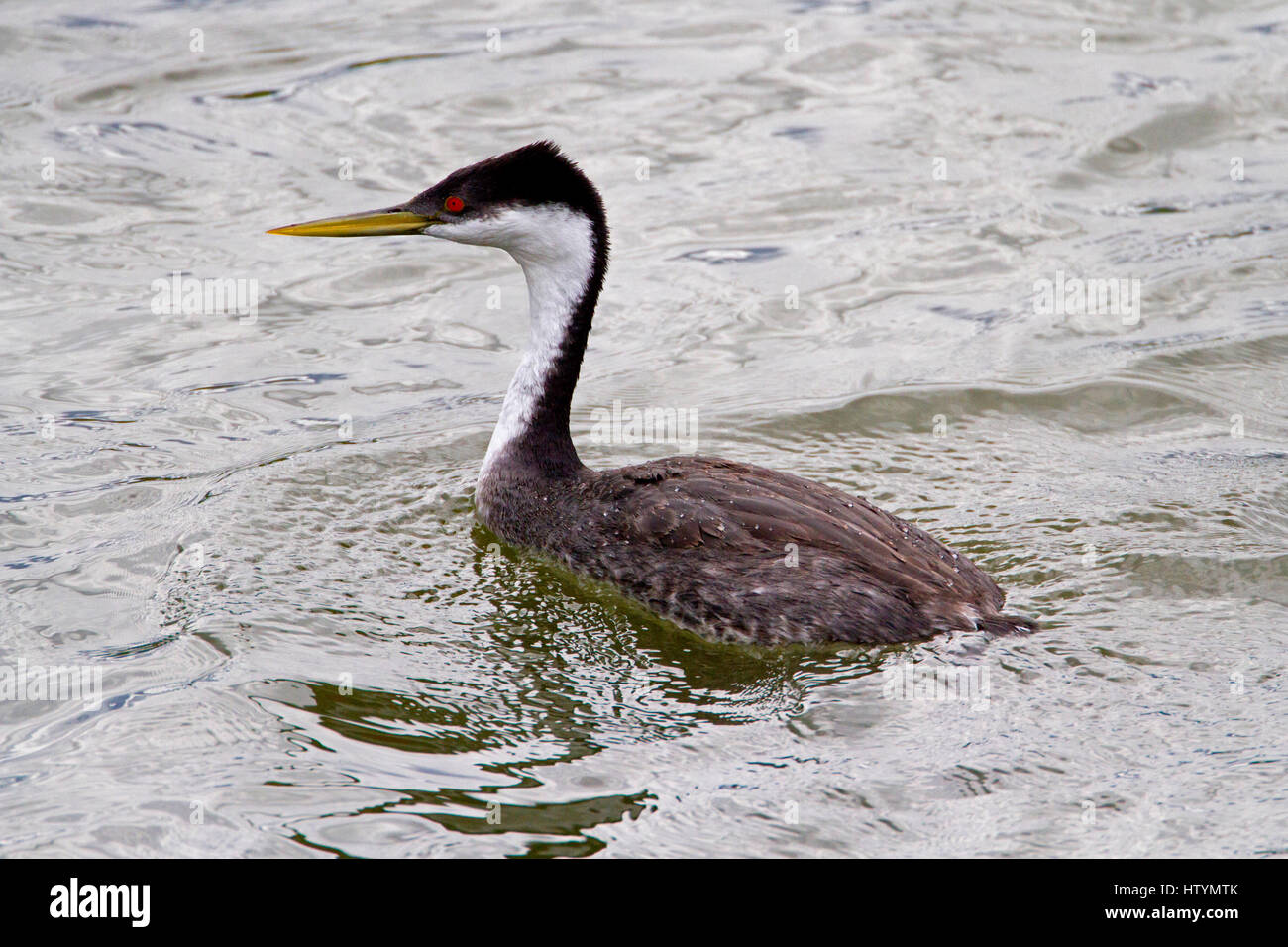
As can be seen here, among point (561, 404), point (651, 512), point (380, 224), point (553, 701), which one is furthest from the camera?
point (561, 404)

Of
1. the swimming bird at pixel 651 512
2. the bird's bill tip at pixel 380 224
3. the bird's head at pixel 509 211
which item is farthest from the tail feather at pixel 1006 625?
the bird's bill tip at pixel 380 224

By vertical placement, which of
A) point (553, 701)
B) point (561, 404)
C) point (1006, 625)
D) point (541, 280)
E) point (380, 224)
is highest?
point (380, 224)

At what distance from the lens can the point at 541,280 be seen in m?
7.54

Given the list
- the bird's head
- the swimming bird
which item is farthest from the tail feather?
the bird's head

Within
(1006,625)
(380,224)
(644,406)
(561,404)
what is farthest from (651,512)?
(644,406)

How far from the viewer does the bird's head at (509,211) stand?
23.8ft

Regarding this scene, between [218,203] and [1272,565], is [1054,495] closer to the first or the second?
[1272,565]

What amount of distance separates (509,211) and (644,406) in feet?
6.83

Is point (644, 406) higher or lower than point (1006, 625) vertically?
higher

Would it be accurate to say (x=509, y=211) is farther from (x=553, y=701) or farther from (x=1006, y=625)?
(x=1006, y=625)

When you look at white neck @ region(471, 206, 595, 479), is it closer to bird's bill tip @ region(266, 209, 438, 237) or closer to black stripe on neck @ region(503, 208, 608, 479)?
black stripe on neck @ region(503, 208, 608, 479)

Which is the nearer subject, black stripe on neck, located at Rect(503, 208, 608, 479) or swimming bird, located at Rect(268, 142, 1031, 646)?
swimming bird, located at Rect(268, 142, 1031, 646)

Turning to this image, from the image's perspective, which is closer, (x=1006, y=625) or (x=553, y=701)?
(x=553, y=701)

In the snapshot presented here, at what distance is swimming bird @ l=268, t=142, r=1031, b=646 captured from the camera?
Answer: 638 centimetres
